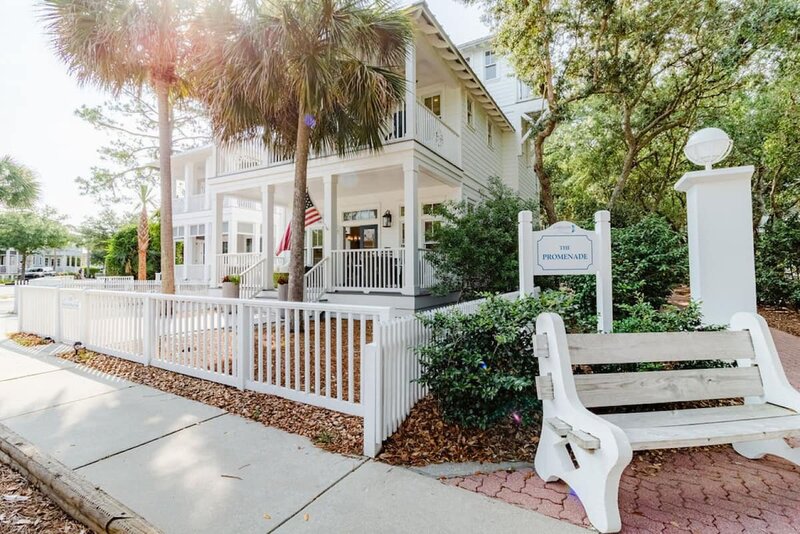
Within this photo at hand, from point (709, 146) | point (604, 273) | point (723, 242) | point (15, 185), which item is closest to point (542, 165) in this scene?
point (709, 146)

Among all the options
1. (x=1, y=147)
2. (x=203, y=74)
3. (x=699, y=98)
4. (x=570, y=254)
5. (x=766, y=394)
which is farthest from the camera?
(x=1, y=147)

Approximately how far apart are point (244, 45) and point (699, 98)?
43.2ft

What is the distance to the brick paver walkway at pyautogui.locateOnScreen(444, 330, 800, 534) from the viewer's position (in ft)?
7.06

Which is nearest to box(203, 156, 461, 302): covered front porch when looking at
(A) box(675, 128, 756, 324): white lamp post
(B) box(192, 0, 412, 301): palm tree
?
(B) box(192, 0, 412, 301): palm tree

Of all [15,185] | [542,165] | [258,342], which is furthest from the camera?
[15,185]

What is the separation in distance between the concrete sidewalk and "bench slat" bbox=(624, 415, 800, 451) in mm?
643

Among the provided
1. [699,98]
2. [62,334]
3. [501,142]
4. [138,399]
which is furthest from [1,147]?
[699,98]

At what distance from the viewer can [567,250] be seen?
14.7 feet

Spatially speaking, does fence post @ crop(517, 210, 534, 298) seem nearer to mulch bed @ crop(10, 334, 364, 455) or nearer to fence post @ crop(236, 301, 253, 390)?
mulch bed @ crop(10, 334, 364, 455)

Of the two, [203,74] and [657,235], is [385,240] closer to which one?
[203,74]

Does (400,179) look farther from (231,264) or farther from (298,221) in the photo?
(231,264)

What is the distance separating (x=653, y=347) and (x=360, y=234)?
36.9 feet

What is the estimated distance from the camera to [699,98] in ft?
38.3

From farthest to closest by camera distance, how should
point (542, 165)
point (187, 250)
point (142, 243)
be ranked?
point (187, 250)
point (142, 243)
point (542, 165)
